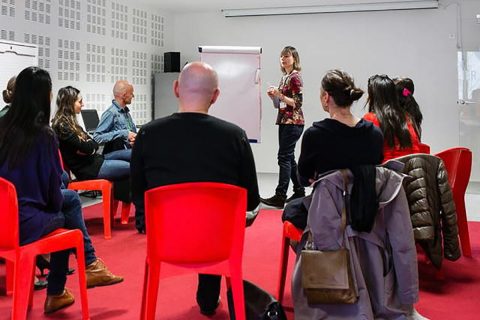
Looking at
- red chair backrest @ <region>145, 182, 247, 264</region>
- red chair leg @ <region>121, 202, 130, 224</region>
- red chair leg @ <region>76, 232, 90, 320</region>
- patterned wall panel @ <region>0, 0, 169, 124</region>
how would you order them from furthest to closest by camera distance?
patterned wall panel @ <region>0, 0, 169, 124</region> → red chair leg @ <region>121, 202, 130, 224</region> → red chair leg @ <region>76, 232, 90, 320</region> → red chair backrest @ <region>145, 182, 247, 264</region>

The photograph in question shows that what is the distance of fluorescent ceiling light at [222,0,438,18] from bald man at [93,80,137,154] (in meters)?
3.74

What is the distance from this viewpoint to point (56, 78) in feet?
19.5

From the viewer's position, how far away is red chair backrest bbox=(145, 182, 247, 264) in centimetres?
193

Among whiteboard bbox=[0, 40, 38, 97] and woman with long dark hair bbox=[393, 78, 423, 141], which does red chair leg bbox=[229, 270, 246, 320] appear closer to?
woman with long dark hair bbox=[393, 78, 423, 141]

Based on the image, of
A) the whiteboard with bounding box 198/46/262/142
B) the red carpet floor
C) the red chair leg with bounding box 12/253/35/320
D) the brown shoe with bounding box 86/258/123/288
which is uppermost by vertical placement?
the whiteboard with bounding box 198/46/262/142

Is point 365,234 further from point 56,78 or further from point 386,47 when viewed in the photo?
point 386,47

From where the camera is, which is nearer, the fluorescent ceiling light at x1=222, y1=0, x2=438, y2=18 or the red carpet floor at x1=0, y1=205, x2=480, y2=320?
the red carpet floor at x1=0, y1=205, x2=480, y2=320

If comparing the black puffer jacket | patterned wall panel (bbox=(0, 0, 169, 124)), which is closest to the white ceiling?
patterned wall panel (bbox=(0, 0, 169, 124))

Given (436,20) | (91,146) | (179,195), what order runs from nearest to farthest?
(179,195) < (91,146) < (436,20)

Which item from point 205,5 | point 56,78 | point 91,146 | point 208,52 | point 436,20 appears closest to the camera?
point 91,146

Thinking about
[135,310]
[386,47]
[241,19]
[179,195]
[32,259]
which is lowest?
[135,310]

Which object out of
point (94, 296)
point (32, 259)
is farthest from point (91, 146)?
point (32, 259)

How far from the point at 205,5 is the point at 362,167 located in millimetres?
5917

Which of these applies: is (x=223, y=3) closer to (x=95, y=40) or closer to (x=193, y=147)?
(x=95, y=40)
